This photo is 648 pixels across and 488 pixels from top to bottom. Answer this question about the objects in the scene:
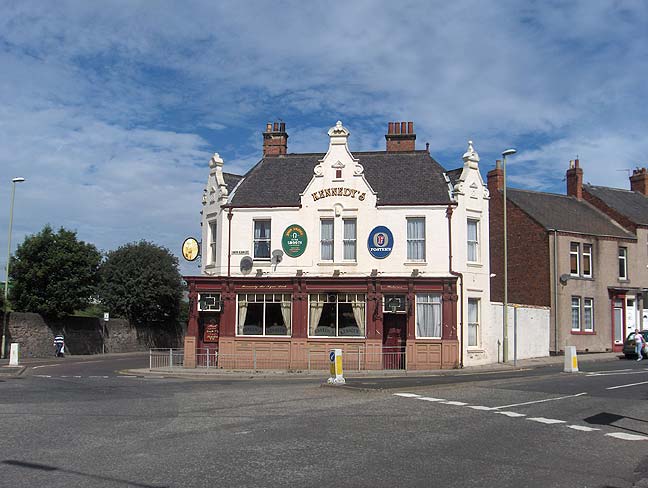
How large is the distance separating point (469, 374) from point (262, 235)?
1141cm

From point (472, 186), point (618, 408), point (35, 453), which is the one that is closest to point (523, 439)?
point (618, 408)

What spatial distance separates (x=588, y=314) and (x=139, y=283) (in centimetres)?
3228

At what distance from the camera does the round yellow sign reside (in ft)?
107

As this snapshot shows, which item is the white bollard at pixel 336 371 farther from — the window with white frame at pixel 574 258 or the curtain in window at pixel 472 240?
the window with white frame at pixel 574 258

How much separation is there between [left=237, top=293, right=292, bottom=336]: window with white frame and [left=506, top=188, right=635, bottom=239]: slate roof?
16.8 meters

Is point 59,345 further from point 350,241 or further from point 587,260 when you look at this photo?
point 587,260

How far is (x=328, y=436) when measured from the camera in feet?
38.5

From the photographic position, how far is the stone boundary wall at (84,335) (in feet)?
134

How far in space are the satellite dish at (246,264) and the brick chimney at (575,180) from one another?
24.5 metres

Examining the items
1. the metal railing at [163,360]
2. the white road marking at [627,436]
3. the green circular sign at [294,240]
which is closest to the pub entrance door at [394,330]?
the green circular sign at [294,240]

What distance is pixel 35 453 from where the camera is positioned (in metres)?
10.3

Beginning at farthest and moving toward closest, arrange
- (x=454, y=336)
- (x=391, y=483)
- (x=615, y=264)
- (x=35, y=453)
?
(x=615, y=264) < (x=454, y=336) < (x=35, y=453) < (x=391, y=483)

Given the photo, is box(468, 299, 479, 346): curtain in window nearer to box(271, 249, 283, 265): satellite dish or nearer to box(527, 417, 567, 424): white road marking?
box(271, 249, 283, 265): satellite dish

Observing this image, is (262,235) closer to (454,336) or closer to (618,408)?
(454,336)
